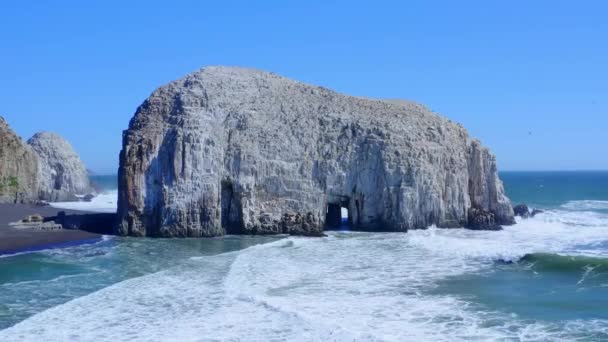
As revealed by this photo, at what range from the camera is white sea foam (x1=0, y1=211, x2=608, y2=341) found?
17141 millimetres

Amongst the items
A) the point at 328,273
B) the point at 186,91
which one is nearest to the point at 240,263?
the point at 328,273

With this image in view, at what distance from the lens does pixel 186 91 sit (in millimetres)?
40344

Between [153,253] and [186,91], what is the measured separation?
1290 cm

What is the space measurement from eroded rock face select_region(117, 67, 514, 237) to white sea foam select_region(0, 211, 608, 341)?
6.09 m

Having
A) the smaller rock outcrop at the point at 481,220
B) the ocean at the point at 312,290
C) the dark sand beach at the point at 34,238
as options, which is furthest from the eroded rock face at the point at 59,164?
the smaller rock outcrop at the point at 481,220

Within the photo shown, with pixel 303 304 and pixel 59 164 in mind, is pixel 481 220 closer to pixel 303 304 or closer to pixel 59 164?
pixel 303 304

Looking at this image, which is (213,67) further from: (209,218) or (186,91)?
(209,218)

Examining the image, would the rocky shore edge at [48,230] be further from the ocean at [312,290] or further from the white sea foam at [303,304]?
the white sea foam at [303,304]

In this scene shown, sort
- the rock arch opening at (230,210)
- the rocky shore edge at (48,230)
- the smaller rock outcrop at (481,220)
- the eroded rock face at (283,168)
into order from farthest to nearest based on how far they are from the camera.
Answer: the smaller rock outcrop at (481,220) < the rock arch opening at (230,210) < the eroded rock face at (283,168) < the rocky shore edge at (48,230)

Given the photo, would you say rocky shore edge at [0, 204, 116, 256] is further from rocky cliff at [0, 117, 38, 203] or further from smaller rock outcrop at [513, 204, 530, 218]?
smaller rock outcrop at [513, 204, 530, 218]

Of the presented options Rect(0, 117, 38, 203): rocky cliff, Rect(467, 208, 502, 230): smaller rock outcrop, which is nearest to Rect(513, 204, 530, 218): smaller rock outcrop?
Rect(467, 208, 502, 230): smaller rock outcrop

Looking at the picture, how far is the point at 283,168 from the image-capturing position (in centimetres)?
3772

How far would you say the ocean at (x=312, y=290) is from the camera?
17.4 m

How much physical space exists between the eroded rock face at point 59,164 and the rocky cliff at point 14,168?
13658mm
